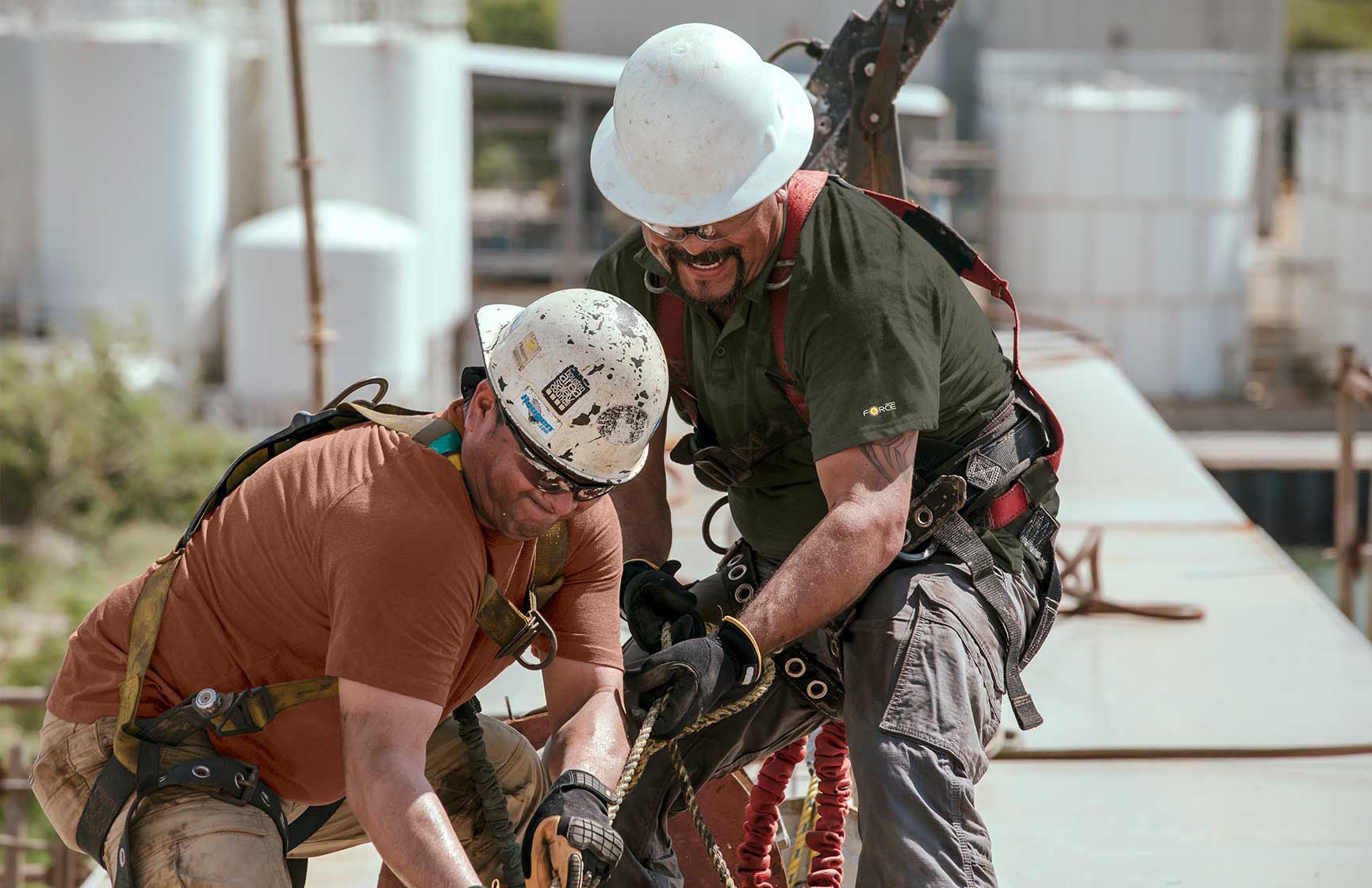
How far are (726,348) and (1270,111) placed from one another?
1033 inches

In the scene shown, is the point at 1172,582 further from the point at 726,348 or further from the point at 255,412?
the point at 255,412

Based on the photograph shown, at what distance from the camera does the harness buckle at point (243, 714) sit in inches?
127

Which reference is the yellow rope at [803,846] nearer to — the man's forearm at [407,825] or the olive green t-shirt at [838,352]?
the olive green t-shirt at [838,352]

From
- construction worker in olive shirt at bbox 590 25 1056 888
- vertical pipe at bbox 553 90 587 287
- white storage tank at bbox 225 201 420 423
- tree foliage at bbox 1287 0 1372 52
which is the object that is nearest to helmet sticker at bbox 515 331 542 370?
construction worker in olive shirt at bbox 590 25 1056 888

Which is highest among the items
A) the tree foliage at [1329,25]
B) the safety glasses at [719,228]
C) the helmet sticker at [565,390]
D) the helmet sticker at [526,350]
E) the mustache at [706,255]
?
the tree foliage at [1329,25]

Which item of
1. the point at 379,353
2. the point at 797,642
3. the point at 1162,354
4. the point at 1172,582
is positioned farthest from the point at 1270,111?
the point at 797,642

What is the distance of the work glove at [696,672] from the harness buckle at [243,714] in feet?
2.69

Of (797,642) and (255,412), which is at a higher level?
(797,642)

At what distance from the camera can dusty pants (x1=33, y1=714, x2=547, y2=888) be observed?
3.23 m

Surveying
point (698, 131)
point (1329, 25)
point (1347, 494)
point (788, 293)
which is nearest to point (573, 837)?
point (788, 293)

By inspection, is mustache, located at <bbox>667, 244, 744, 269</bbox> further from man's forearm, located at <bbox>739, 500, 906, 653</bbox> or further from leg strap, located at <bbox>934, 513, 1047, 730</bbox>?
leg strap, located at <bbox>934, 513, 1047, 730</bbox>

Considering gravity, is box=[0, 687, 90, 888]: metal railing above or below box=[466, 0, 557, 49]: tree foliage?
below

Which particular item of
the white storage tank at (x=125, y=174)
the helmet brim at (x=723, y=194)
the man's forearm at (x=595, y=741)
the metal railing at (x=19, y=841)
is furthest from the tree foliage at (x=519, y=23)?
the man's forearm at (x=595, y=741)

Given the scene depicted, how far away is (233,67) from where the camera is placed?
2272 cm
